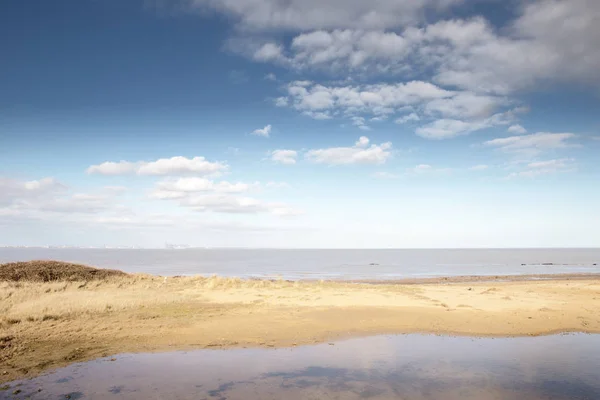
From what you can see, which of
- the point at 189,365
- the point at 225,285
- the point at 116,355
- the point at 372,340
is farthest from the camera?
the point at 225,285

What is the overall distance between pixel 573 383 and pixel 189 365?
9.32 meters

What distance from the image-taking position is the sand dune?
12.5m

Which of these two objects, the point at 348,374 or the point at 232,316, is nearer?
the point at 348,374

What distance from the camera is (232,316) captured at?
17.2 meters

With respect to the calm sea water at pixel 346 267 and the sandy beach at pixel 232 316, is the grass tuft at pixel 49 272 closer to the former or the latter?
the sandy beach at pixel 232 316

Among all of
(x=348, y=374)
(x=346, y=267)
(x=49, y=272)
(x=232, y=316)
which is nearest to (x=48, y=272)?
(x=49, y=272)

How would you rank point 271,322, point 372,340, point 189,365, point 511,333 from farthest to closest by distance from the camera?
point 271,322 < point 511,333 < point 372,340 < point 189,365

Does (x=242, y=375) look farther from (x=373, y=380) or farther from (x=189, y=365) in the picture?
(x=373, y=380)

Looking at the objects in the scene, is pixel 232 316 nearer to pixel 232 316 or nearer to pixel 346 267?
pixel 232 316

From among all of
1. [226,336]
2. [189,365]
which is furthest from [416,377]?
[226,336]

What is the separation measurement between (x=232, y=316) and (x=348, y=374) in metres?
8.50

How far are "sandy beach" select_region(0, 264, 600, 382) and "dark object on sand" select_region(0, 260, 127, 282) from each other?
1759 mm

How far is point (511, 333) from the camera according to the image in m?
14.4

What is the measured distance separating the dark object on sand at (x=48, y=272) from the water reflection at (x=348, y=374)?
19.7 meters
